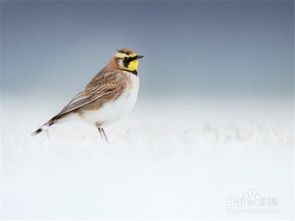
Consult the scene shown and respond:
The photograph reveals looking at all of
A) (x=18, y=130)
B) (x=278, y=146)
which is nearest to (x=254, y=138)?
(x=278, y=146)

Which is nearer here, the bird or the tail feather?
the bird

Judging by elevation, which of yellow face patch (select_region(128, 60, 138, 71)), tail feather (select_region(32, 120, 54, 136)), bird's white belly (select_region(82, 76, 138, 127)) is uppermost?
yellow face patch (select_region(128, 60, 138, 71))

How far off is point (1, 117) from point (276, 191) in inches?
65.4

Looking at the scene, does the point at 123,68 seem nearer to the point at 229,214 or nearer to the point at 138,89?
the point at 138,89

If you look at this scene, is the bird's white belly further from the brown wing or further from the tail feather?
the tail feather

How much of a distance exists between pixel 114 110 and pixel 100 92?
0.41 ft

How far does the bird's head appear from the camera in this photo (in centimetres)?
423

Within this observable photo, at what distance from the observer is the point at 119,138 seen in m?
4.35

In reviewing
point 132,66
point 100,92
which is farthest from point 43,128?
point 132,66

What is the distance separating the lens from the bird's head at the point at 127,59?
423 cm

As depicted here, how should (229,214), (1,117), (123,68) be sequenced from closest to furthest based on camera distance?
(229,214) < (123,68) < (1,117)

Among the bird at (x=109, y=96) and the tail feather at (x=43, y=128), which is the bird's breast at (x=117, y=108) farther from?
the tail feather at (x=43, y=128)

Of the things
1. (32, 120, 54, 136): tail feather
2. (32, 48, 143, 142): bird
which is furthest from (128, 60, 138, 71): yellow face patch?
(32, 120, 54, 136): tail feather

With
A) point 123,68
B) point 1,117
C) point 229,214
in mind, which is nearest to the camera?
point 229,214
